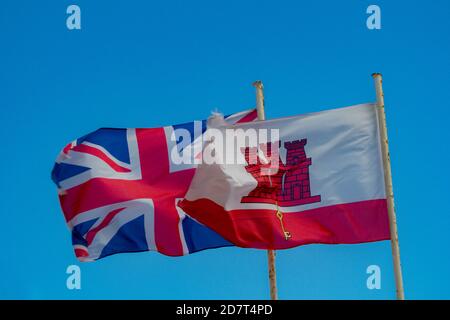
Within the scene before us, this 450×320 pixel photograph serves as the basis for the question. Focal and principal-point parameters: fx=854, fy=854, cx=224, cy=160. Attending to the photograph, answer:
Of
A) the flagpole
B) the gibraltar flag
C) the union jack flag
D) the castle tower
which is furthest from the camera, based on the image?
the union jack flag

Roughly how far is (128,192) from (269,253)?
373 centimetres

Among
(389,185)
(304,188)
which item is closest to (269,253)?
(304,188)

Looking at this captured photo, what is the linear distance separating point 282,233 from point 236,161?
1.96 m

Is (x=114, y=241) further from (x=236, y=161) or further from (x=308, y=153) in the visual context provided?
(x=308, y=153)

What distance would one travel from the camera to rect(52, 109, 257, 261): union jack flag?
1938cm

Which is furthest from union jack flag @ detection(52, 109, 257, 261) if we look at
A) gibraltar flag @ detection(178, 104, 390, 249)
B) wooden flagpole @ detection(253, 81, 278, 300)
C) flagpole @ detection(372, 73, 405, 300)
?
flagpole @ detection(372, 73, 405, 300)

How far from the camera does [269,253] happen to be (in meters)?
18.6

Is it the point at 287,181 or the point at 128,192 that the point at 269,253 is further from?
the point at 128,192

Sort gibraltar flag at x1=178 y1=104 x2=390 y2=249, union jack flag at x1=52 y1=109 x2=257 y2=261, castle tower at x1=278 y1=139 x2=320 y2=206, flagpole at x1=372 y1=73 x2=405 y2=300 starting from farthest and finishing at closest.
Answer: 1. union jack flag at x1=52 y1=109 x2=257 y2=261
2. castle tower at x1=278 y1=139 x2=320 y2=206
3. gibraltar flag at x1=178 y1=104 x2=390 y2=249
4. flagpole at x1=372 y1=73 x2=405 y2=300

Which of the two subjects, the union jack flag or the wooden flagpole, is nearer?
the wooden flagpole

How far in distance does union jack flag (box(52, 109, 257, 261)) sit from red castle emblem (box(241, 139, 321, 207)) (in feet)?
4.46

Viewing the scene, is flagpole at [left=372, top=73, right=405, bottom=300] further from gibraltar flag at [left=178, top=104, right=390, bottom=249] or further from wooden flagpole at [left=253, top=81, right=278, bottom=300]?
wooden flagpole at [left=253, top=81, right=278, bottom=300]

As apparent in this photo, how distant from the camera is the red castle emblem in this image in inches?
736
